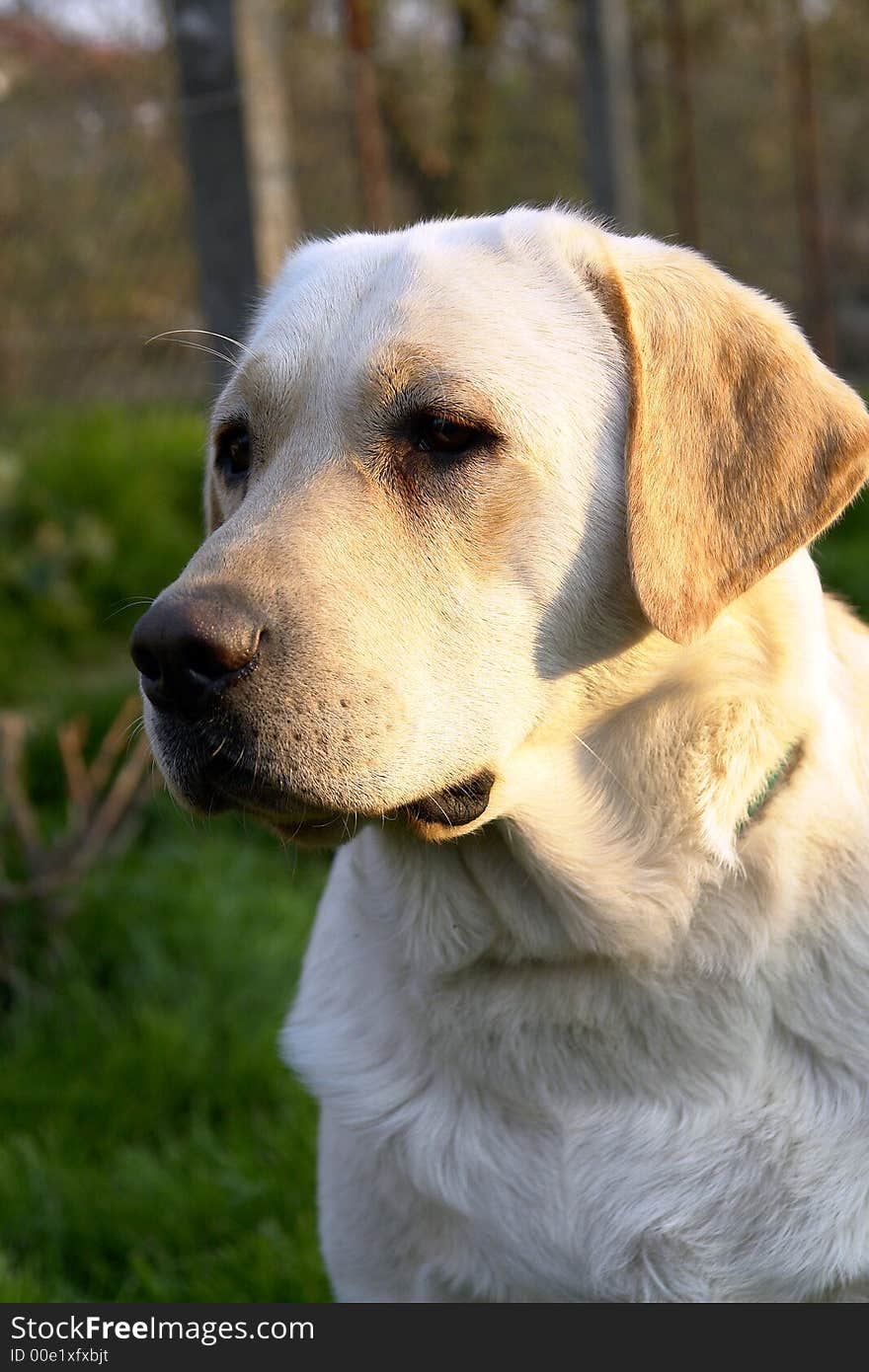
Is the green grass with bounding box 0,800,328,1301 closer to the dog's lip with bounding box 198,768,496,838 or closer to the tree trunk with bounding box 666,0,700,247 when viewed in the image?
the dog's lip with bounding box 198,768,496,838

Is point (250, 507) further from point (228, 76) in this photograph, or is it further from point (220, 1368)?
point (228, 76)

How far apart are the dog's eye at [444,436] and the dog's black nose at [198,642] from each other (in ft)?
1.36

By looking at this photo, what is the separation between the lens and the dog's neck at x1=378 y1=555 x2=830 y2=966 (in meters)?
2.30

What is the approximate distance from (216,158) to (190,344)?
229cm

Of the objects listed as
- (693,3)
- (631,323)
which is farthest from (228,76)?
(693,3)

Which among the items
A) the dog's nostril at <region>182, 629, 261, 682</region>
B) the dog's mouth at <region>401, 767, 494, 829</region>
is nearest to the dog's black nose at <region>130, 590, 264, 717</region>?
the dog's nostril at <region>182, 629, 261, 682</region>

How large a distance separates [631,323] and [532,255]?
215 mm

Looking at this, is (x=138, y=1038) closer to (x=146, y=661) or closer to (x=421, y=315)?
(x=146, y=661)

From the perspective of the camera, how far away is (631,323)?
7.66 ft

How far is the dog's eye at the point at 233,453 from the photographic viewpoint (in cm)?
256

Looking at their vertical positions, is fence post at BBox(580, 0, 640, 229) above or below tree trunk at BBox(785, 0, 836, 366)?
above

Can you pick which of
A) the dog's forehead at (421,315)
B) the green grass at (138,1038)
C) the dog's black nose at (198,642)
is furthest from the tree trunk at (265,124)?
the dog's black nose at (198,642)

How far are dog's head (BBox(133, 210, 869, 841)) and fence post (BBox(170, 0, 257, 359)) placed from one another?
323cm

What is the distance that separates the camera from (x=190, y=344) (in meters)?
3.57
